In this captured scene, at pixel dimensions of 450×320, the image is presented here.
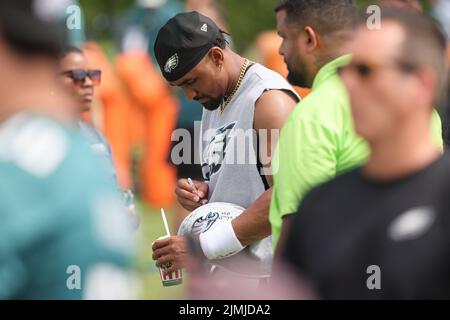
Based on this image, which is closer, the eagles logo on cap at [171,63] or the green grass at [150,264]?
the eagles logo on cap at [171,63]

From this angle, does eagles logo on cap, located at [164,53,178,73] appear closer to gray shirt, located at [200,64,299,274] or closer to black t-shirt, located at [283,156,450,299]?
gray shirt, located at [200,64,299,274]

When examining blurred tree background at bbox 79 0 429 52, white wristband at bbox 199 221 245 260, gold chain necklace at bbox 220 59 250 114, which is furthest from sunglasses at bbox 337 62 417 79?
blurred tree background at bbox 79 0 429 52

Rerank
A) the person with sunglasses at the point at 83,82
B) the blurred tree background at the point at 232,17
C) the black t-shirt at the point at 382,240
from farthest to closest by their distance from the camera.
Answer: the blurred tree background at the point at 232,17, the person with sunglasses at the point at 83,82, the black t-shirt at the point at 382,240

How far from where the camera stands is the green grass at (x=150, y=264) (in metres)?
7.65

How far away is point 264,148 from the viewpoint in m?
4.50

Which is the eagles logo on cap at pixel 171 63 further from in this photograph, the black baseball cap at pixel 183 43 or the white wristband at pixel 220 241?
the white wristband at pixel 220 241

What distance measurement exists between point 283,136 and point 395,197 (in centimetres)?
110

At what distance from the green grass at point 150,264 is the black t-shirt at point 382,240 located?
277 centimetres

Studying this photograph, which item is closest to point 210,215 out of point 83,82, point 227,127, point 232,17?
point 227,127

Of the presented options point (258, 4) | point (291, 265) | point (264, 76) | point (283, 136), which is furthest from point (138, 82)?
point (291, 265)

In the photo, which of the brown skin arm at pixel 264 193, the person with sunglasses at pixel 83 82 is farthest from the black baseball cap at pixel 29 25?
the person with sunglasses at pixel 83 82

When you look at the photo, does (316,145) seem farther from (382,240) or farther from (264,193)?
(382,240)

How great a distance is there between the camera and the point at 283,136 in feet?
12.7

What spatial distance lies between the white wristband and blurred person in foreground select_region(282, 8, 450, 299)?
156 centimetres
